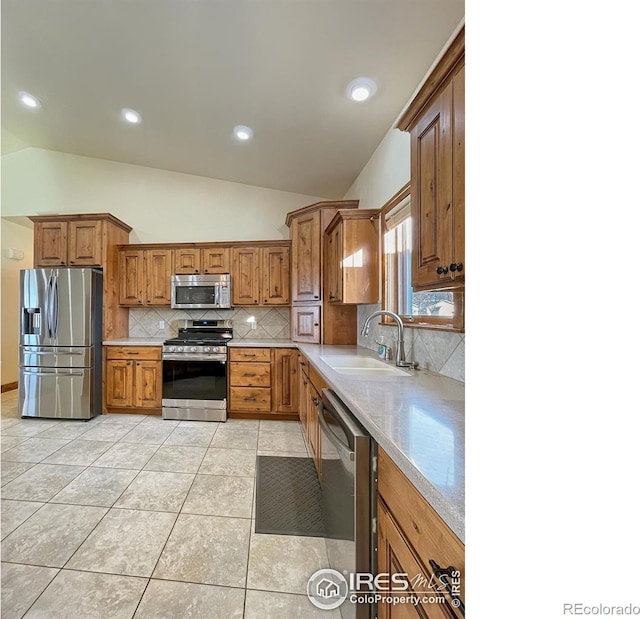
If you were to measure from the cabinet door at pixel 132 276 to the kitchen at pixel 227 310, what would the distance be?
0.03 meters

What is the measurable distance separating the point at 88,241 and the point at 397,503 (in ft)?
14.6

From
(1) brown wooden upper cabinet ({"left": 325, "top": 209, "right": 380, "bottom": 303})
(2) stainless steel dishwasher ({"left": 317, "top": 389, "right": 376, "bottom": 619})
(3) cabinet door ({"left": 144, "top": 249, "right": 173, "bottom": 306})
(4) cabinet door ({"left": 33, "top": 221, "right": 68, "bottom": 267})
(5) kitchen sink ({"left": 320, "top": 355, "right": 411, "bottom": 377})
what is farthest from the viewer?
(3) cabinet door ({"left": 144, "top": 249, "right": 173, "bottom": 306})

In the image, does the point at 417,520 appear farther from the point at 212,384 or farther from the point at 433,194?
the point at 212,384

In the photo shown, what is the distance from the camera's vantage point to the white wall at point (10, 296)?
14.7ft

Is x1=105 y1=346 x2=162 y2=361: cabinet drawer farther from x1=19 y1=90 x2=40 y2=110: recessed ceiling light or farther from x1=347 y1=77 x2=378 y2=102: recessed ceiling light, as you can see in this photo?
x1=347 y1=77 x2=378 y2=102: recessed ceiling light

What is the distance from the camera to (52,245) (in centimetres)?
363

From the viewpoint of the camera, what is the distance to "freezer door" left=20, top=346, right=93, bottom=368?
11.0 feet

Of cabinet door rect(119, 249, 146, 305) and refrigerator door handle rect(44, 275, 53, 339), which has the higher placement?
cabinet door rect(119, 249, 146, 305)

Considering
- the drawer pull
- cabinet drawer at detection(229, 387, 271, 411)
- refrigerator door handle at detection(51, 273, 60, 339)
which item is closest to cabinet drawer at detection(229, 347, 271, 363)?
cabinet drawer at detection(229, 387, 271, 411)

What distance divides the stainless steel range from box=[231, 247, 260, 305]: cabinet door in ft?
2.31

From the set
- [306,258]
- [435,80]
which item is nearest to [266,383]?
[306,258]
